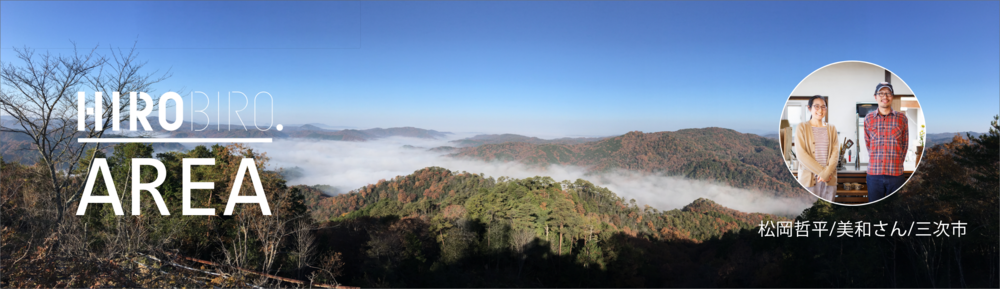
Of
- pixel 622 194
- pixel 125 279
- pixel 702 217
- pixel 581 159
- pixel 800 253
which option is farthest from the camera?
pixel 581 159

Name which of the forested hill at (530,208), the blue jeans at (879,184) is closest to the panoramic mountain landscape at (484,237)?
the forested hill at (530,208)

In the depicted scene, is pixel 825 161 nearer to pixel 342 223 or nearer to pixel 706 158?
pixel 342 223

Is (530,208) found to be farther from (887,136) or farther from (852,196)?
(887,136)

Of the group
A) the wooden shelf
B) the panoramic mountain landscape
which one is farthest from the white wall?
the panoramic mountain landscape

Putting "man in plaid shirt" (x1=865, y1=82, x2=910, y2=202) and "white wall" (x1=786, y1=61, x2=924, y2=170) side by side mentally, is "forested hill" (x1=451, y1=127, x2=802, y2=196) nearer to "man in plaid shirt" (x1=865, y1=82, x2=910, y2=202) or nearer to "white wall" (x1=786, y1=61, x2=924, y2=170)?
"white wall" (x1=786, y1=61, x2=924, y2=170)

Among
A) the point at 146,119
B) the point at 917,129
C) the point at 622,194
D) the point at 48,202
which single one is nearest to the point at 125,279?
the point at 146,119

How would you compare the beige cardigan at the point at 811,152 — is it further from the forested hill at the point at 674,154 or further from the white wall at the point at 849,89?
the forested hill at the point at 674,154

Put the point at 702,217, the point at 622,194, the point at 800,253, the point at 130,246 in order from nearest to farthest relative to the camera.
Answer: the point at 130,246 < the point at 800,253 < the point at 702,217 < the point at 622,194
